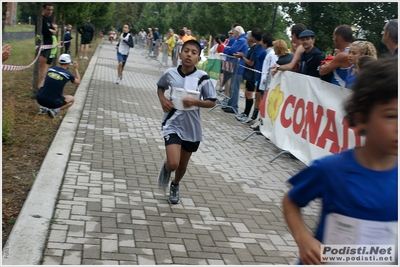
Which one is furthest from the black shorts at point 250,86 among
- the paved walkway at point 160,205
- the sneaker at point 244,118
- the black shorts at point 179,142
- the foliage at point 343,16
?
the foliage at point 343,16

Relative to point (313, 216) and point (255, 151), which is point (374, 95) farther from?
point (255, 151)

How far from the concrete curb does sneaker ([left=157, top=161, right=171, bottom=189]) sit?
42.4 inches

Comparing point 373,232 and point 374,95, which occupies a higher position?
point 374,95

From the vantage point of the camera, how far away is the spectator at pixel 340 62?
7.44 meters

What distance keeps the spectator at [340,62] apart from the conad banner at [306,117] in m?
0.31

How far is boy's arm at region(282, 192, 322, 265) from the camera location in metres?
2.29

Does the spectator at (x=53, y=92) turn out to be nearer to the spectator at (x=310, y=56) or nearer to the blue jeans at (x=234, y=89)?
the spectator at (x=310, y=56)

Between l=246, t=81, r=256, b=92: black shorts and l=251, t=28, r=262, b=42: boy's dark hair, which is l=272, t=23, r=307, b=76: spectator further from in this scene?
l=246, t=81, r=256, b=92: black shorts

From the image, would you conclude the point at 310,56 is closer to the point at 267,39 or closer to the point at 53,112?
the point at 267,39

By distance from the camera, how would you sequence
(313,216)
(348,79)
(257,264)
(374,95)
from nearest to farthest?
1. (374,95)
2. (257,264)
3. (313,216)
4. (348,79)

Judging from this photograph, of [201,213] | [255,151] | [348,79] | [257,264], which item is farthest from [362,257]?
[255,151]

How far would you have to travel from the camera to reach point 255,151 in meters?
9.26

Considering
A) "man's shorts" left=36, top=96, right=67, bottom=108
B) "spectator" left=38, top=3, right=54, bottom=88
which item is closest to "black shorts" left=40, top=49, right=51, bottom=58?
"spectator" left=38, top=3, right=54, bottom=88

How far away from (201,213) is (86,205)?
45.2 inches
